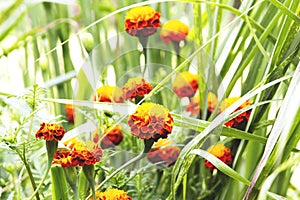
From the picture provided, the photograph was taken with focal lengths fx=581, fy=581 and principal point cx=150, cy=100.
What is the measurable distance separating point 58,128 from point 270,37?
29cm

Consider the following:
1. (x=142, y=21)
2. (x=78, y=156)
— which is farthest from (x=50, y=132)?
(x=142, y=21)

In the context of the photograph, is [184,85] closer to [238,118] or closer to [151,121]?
[238,118]

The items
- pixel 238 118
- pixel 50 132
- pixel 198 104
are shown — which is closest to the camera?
pixel 50 132

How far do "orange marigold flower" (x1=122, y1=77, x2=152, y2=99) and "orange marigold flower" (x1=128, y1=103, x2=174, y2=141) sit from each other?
0.05 metres

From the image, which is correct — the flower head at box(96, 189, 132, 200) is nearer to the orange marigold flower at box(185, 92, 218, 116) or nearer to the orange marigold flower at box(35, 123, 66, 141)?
the orange marigold flower at box(35, 123, 66, 141)

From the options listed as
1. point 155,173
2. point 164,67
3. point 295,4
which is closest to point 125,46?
point 164,67

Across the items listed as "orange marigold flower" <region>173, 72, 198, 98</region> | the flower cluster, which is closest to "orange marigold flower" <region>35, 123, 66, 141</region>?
the flower cluster

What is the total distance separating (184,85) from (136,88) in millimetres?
179

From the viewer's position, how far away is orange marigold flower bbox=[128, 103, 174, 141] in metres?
0.47

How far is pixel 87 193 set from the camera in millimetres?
545

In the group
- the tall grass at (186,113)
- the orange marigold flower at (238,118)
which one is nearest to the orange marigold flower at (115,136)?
the tall grass at (186,113)

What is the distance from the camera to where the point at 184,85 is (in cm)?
71

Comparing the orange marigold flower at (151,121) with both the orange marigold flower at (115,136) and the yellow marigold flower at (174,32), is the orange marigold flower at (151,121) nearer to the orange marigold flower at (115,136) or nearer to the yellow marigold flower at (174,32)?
the orange marigold flower at (115,136)

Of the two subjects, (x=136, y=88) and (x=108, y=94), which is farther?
(x=108, y=94)
